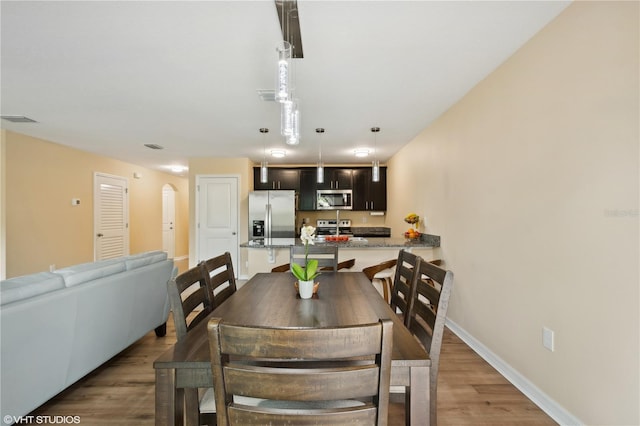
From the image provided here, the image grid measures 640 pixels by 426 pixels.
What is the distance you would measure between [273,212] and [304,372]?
197 inches

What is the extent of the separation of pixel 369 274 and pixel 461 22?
2.27 metres

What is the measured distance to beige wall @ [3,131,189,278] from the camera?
4027mm

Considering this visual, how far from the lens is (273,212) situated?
18.5 ft

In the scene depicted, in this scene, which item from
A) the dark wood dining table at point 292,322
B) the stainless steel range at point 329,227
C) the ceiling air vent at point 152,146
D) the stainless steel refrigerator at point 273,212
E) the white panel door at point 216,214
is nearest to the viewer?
the dark wood dining table at point 292,322

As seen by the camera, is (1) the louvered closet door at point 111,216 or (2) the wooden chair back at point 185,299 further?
(1) the louvered closet door at point 111,216

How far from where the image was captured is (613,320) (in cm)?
141

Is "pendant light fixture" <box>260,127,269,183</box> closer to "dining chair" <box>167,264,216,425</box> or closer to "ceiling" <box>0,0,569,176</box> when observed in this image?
"ceiling" <box>0,0,569,176</box>

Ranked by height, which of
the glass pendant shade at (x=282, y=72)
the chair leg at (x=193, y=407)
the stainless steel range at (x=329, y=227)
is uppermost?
the glass pendant shade at (x=282, y=72)

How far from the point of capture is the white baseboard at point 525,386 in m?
1.68

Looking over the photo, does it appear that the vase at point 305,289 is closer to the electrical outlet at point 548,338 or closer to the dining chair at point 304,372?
the dining chair at point 304,372

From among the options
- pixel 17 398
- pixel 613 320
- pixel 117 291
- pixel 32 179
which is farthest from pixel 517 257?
pixel 32 179

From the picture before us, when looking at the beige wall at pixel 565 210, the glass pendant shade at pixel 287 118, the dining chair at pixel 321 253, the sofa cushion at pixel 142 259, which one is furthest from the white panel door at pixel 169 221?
the beige wall at pixel 565 210

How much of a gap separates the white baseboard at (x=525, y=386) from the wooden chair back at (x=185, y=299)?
206 centimetres

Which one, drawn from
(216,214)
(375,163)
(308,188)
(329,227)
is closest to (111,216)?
(216,214)
